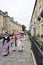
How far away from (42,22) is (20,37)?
12804mm

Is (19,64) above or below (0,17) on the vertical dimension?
below

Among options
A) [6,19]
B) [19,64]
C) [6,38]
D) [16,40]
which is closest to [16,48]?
[16,40]

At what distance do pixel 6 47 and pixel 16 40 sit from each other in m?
3.23

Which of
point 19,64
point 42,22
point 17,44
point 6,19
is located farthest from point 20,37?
point 6,19

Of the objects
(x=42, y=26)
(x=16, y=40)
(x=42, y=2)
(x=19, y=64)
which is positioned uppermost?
(x=42, y=2)

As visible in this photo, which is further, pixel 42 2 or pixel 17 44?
pixel 42 2

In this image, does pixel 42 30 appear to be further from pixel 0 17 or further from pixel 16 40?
pixel 0 17

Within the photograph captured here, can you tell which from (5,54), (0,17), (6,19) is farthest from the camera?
(6,19)

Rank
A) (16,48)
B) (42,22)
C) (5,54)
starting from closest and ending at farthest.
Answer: (5,54) < (16,48) < (42,22)

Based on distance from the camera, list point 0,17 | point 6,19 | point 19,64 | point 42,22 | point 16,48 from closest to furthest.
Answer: point 19,64 → point 16,48 → point 42,22 → point 0,17 → point 6,19

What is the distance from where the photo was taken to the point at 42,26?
1012 inches

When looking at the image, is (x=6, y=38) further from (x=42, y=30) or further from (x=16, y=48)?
(x=42, y=30)

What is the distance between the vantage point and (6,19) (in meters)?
80.2

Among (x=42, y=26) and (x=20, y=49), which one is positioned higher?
(x=42, y=26)
